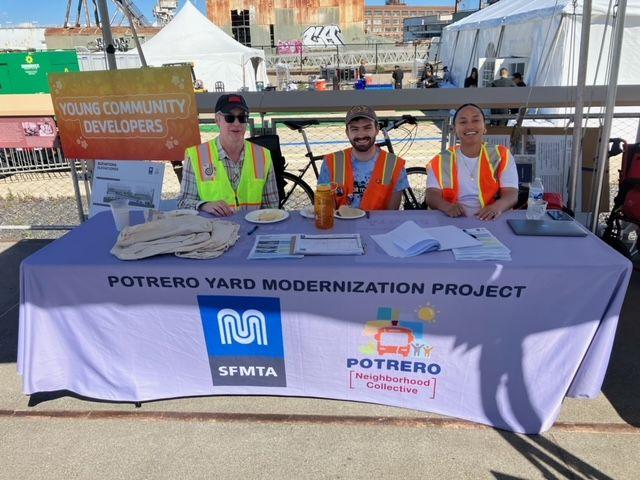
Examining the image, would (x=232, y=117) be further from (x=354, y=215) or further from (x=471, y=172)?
(x=471, y=172)

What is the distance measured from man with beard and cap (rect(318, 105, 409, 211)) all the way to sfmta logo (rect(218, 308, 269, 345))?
1.17m

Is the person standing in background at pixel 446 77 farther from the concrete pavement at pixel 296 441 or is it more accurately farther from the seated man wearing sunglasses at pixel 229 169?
the concrete pavement at pixel 296 441

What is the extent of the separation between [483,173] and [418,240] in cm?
106

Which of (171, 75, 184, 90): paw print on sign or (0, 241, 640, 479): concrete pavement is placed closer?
(0, 241, 640, 479): concrete pavement

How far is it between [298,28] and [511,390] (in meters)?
50.7

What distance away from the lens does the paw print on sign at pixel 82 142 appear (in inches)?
156

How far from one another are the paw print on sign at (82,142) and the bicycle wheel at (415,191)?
2782mm

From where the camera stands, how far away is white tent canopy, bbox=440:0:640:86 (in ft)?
27.9

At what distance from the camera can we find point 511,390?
2.06 metres

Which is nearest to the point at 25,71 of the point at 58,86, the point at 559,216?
the point at 58,86

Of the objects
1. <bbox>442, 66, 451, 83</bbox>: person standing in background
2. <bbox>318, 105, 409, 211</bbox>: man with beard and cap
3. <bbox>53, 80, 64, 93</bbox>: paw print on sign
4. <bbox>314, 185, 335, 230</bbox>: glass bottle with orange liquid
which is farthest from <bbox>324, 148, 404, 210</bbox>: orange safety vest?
<bbox>442, 66, 451, 83</bbox>: person standing in background

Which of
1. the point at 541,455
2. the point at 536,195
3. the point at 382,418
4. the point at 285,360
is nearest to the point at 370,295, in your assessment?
the point at 285,360

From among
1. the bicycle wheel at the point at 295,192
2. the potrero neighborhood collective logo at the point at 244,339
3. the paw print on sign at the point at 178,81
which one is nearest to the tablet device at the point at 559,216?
the potrero neighborhood collective logo at the point at 244,339

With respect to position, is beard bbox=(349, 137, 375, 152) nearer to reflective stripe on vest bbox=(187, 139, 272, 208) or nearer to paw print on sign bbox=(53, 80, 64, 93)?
reflective stripe on vest bbox=(187, 139, 272, 208)
